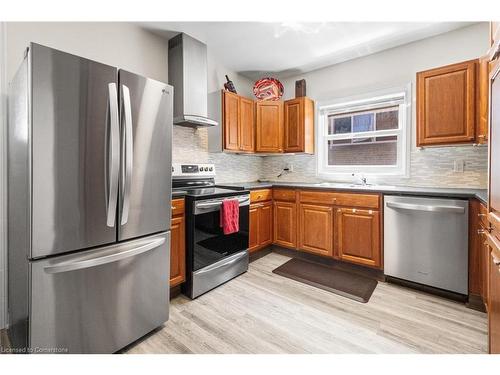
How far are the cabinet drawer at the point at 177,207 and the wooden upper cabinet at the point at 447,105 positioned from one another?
2453 millimetres

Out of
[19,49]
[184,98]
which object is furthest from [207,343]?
[19,49]

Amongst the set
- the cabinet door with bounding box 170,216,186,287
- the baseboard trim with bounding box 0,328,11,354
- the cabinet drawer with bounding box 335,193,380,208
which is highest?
the cabinet drawer with bounding box 335,193,380,208

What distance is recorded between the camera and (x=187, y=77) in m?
2.75

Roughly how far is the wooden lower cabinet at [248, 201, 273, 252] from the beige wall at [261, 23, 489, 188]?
96 cm

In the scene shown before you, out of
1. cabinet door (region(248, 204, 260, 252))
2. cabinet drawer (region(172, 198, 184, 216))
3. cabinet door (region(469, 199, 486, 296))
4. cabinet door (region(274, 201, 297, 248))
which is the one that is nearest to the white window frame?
cabinet door (region(274, 201, 297, 248))

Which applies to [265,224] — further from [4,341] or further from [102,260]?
[4,341]

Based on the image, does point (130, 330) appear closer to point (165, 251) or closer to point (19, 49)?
point (165, 251)

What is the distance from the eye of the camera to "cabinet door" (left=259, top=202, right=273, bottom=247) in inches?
127

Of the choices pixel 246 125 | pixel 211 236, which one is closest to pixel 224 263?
pixel 211 236

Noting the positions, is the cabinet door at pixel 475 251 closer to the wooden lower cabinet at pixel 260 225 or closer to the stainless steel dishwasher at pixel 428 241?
the stainless steel dishwasher at pixel 428 241

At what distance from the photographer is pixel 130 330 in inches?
62.5

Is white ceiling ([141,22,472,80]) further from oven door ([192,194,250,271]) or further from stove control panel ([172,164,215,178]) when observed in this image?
oven door ([192,194,250,271])

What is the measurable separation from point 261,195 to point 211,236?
1044 millimetres

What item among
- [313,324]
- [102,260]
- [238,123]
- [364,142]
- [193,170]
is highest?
[238,123]
